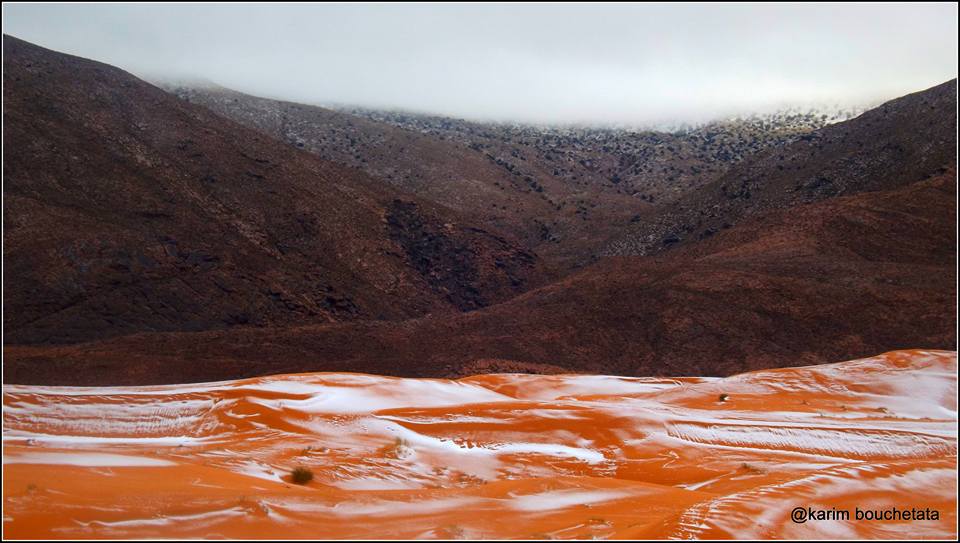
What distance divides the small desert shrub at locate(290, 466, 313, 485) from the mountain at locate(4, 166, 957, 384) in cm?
1766

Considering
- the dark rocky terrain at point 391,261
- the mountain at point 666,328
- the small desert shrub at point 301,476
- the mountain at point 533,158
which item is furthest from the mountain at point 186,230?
the small desert shrub at point 301,476

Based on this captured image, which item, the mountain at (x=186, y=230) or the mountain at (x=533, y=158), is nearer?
the mountain at (x=186, y=230)

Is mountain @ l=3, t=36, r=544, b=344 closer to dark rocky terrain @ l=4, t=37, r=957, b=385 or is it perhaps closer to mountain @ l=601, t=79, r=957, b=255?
dark rocky terrain @ l=4, t=37, r=957, b=385

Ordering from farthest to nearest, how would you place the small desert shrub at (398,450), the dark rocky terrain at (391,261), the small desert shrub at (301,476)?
the dark rocky terrain at (391,261) < the small desert shrub at (398,450) < the small desert shrub at (301,476)

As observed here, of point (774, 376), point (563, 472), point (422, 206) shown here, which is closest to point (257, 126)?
point (422, 206)

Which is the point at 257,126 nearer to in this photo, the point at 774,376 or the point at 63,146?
the point at 63,146

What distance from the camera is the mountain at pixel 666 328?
28.7m

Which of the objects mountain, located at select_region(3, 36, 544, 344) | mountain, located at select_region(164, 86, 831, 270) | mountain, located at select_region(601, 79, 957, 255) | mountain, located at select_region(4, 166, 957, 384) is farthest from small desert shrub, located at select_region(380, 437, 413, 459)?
mountain, located at select_region(164, 86, 831, 270)

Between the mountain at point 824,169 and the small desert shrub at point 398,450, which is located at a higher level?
the mountain at point 824,169

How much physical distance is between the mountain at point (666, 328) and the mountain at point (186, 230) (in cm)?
480

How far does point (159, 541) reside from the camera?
20.8 ft

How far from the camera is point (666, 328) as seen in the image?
3528 cm

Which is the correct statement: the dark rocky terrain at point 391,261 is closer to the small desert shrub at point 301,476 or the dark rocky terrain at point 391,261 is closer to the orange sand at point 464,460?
the orange sand at point 464,460

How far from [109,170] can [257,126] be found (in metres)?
41.2
